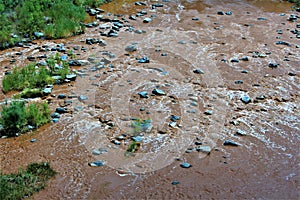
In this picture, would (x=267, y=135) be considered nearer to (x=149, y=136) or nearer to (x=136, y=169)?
(x=149, y=136)

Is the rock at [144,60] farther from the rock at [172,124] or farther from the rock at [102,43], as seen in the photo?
the rock at [172,124]

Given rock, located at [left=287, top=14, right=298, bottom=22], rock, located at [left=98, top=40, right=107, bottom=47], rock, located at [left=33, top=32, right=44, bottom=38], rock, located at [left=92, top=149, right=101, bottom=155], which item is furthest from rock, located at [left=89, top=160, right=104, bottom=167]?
rock, located at [left=287, top=14, right=298, bottom=22]

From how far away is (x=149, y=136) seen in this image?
7.70m

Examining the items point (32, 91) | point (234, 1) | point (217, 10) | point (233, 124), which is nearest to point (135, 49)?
point (32, 91)

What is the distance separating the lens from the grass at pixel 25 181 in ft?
19.6

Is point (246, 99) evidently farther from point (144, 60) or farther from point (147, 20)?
point (147, 20)

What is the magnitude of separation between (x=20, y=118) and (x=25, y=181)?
5.87ft

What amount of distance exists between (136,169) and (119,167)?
0.29 metres

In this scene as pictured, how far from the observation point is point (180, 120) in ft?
27.1

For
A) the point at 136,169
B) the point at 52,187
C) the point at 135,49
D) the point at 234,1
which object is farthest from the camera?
the point at 234,1

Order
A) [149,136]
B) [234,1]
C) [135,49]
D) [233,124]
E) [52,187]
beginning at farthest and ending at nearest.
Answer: [234,1] < [135,49] < [233,124] < [149,136] < [52,187]

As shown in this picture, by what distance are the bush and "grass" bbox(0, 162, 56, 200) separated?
1.25 m

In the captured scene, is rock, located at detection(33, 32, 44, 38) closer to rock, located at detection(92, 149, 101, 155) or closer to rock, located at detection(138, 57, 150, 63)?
rock, located at detection(138, 57, 150, 63)

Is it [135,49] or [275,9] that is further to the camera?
[275,9]
